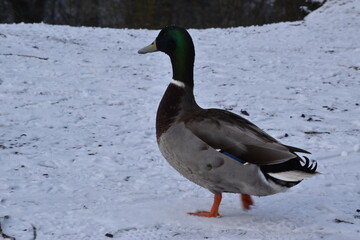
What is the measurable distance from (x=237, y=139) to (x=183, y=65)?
72 cm

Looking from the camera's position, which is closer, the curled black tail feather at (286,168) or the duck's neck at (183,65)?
the curled black tail feather at (286,168)

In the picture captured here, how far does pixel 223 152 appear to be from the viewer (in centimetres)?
304

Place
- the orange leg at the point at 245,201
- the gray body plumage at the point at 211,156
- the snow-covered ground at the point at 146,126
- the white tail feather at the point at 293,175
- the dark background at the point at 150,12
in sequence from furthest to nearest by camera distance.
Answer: the dark background at the point at 150,12 < the orange leg at the point at 245,201 < the snow-covered ground at the point at 146,126 < the gray body plumage at the point at 211,156 < the white tail feather at the point at 293,175

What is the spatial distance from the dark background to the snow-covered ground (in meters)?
5.38

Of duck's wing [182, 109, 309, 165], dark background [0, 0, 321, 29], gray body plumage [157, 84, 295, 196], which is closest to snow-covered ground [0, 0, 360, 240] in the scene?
gray body plumage [157, 84, 295, 196]

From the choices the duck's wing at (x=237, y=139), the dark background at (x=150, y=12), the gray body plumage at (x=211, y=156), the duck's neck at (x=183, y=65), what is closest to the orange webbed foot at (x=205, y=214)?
the gray body plumage at (x=211, y=156)

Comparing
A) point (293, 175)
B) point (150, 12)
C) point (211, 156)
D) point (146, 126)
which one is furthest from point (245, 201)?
point (150, 12)

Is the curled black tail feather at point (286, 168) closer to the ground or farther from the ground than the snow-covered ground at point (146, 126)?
farther from the ground

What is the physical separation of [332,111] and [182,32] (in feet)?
9.93

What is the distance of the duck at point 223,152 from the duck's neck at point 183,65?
85mm

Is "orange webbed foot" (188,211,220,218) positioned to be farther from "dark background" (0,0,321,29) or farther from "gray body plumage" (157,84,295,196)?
"dark background" (0,0,321,29)

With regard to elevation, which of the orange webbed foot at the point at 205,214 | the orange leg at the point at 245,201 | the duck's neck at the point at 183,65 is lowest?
the orange webbed foot at the point at 205,214

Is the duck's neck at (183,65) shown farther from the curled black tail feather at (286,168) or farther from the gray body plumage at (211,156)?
the curled black tail feather at (286,168)

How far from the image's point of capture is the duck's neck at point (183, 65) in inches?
137
